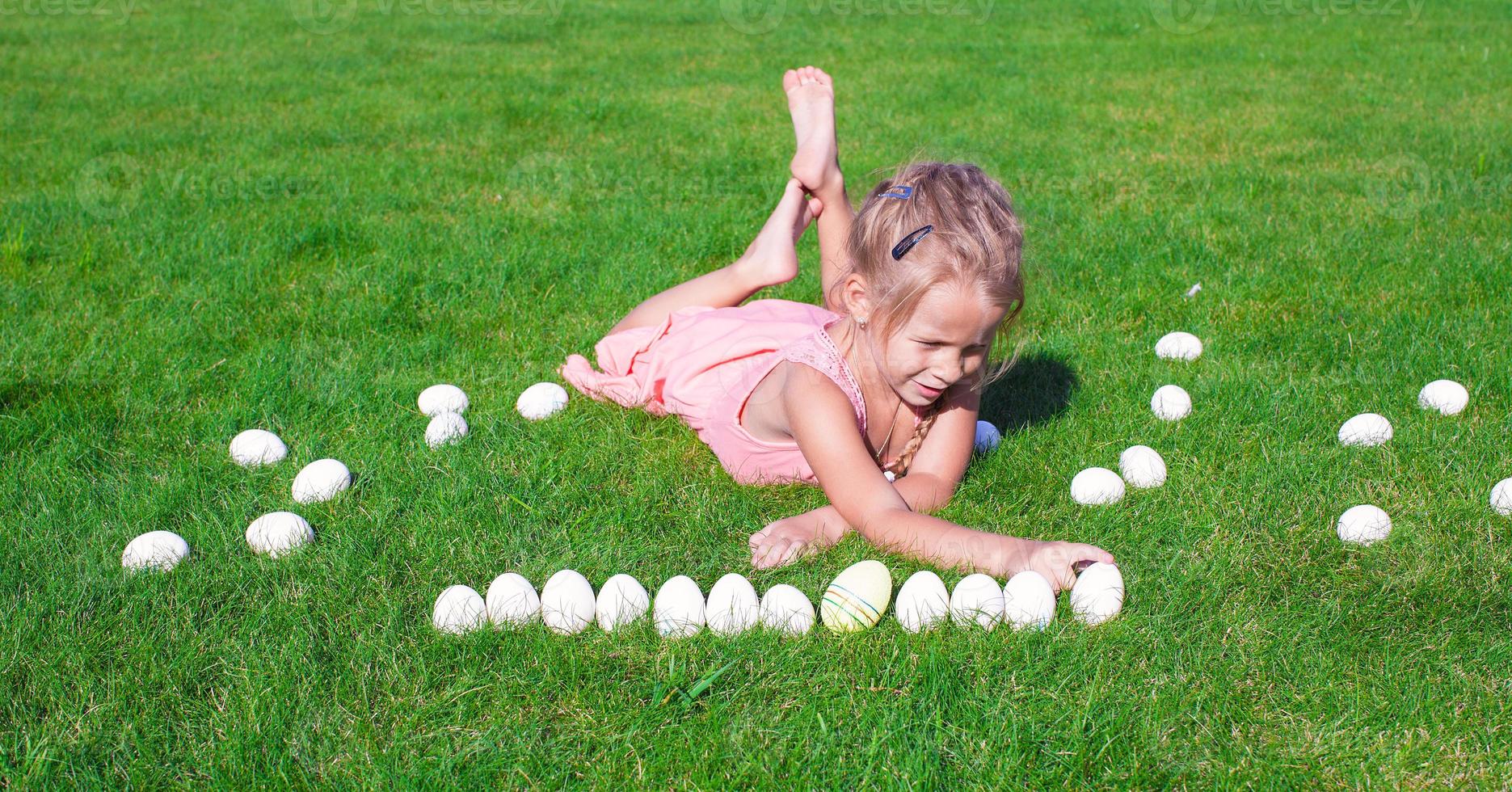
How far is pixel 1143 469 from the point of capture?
298 cm

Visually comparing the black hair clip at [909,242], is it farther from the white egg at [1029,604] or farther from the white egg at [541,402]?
the white egg at [541,402]

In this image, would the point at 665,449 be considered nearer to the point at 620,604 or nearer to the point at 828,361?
the point at 828,361

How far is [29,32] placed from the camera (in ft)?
31.3

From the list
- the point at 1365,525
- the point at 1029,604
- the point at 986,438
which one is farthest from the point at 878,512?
the point at 1365,525

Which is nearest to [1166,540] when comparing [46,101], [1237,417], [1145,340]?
[1237,417]

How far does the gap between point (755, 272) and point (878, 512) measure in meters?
1.13

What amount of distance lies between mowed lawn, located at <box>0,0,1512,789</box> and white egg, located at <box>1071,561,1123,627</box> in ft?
0.16

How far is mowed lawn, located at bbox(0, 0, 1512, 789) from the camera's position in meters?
2.10

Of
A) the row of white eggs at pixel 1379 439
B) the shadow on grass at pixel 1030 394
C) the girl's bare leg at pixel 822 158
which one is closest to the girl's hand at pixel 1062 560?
the row of white eggs at pixel 1379 439

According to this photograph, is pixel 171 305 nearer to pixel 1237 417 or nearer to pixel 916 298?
pixel 916 298

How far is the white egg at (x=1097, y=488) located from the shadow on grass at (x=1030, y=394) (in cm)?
41

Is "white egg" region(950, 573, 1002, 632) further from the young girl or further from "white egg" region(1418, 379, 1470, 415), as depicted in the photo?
"white egg" region(1418, 379, 1470, 415)

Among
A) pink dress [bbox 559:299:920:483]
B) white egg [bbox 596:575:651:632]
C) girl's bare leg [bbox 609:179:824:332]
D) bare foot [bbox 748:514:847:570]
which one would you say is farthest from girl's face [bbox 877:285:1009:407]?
girl's bare leg [bbox 609:179:824:332]

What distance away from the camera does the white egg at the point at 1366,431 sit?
3139mm
